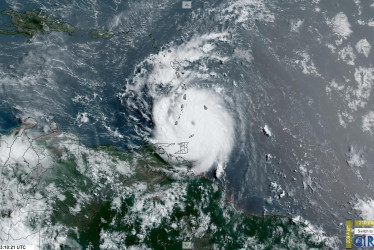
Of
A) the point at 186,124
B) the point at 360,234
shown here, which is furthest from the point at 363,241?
the point at 186,124

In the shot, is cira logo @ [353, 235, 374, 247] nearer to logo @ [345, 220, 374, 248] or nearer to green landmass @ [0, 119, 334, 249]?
logo @ [345, 220, 374, 248]

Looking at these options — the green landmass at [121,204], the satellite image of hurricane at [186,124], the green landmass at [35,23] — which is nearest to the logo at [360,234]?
the satellite image of hurricane at [186,124]

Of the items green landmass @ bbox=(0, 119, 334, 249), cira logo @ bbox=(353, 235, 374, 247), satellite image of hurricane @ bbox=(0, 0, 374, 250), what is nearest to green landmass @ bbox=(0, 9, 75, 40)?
satellite image of hurricane @ bbox=(0, 0, 374, 250)

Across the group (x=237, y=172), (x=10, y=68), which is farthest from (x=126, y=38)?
(x=237, y=172)

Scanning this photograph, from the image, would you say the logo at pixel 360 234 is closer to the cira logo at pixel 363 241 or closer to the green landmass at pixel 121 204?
the cira logo at pixel 363 241

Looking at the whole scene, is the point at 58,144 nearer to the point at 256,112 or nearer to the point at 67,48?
the point at 67,48

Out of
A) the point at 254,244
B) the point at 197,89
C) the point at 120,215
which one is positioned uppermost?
the point at 197,89
